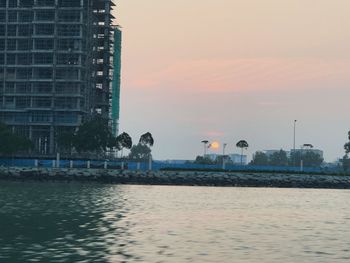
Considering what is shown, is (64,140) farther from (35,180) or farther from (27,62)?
(35,180)

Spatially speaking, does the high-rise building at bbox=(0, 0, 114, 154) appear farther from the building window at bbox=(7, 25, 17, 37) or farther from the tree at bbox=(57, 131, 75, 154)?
the tree at bbox=(57, 131, 75, 154)

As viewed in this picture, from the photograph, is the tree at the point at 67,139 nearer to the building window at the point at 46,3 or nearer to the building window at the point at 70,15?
the building window at the point at 70,15

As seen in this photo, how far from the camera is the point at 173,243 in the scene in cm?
3338

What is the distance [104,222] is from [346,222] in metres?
20.7

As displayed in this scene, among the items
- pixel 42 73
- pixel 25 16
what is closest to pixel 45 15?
pixel 25 16

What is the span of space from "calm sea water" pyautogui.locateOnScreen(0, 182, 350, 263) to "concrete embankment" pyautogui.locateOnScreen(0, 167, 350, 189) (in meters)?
49.8

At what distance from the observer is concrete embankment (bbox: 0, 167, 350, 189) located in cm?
11050

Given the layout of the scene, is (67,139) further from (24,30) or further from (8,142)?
(24,30)

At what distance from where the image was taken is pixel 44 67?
173375 mm

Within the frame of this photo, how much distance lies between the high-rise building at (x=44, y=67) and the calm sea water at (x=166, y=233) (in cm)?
11572

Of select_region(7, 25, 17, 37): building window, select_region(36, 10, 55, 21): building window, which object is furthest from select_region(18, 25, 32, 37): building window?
select_region(36, 10, 55, 21): building window

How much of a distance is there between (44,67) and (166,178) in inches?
2912

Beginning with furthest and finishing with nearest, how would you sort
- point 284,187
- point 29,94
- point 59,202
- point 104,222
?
point 29,94, point 284,187, point 59,202, point 104,222

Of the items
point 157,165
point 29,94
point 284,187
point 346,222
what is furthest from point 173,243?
point 29,94
